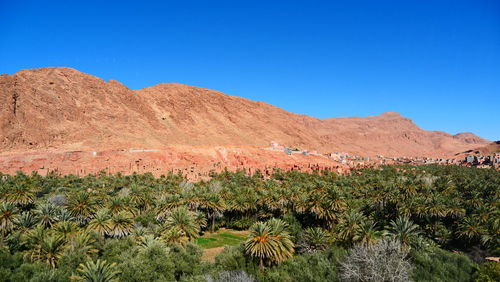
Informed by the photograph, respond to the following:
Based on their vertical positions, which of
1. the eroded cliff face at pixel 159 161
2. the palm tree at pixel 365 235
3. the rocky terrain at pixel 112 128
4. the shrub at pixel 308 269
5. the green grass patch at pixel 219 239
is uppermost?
the rocky terrain at pixel 112 128

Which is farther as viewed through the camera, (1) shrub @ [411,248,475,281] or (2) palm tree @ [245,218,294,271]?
(2) palm tree @ [245,218,294,271]

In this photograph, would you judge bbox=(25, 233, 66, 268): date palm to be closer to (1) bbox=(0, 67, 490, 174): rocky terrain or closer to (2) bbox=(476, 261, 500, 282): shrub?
(2) bbox=(476, 261, 500, 282): shrub

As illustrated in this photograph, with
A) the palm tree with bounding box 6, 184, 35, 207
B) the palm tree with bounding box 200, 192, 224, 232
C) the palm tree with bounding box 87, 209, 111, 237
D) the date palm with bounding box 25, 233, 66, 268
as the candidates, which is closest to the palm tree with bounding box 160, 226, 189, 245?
the palm tree with bounding box 87, 209, 111, 237

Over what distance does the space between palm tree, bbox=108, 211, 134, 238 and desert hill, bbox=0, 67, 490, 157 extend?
226ft

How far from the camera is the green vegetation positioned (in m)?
19.3

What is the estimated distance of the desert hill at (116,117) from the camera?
91.6m

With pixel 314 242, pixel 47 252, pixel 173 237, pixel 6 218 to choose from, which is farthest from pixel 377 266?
pixel 6 218

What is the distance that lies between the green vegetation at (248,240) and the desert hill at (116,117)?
62021 millimetres

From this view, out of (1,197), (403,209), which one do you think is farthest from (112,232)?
(403,209)

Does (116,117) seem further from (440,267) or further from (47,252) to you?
(440,267)

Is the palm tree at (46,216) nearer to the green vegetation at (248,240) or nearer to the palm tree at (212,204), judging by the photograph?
the green vegetation at (248,240)

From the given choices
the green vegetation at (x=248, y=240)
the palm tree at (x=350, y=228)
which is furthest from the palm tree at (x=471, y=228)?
the palm tree at (x=350, y=228)

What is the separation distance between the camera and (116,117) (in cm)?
11325

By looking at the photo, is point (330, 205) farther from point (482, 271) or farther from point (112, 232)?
point (112, 232)
